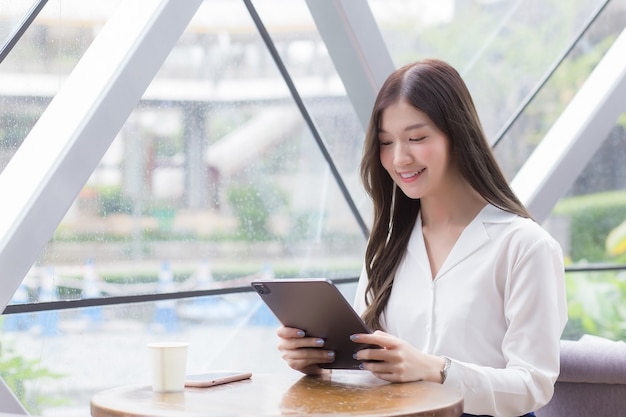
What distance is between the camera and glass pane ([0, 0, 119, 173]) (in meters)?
3.37

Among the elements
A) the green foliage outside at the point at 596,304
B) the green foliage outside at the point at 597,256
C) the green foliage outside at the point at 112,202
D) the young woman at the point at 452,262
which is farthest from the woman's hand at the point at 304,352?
the green foliage outside at the point at 597,256

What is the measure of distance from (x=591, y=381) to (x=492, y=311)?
1006mm

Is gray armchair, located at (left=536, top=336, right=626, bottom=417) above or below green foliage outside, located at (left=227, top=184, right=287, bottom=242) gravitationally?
below

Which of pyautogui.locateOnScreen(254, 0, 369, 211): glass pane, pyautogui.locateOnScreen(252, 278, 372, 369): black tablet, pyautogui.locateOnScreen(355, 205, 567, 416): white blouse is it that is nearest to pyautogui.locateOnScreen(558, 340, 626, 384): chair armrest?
pyautogui.locateOnScreen(355, 205, 567, 416): white blouse

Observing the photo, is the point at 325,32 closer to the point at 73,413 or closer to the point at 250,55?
the point at 250,55

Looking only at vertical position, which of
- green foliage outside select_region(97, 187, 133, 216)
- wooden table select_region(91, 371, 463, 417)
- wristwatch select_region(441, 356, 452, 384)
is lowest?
wooden table select_region(91, 371, 463, 417)

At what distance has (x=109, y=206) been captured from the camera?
3.82m

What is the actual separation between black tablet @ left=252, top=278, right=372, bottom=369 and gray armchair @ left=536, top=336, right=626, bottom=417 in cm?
133

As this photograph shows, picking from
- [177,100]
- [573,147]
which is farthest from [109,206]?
[573,147]

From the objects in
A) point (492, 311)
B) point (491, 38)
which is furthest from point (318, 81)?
point (492, 311)

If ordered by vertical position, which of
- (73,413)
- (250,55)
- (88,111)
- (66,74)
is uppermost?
(250,55)

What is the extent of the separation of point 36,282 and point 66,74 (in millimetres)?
783

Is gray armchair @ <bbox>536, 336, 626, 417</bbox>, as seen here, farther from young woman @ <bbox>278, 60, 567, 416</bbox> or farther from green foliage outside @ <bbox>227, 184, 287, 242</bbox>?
green foliage outside @ <bbox>227, 184, 287, 242</bbox>

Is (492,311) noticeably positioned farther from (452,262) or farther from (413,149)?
(413,149)
